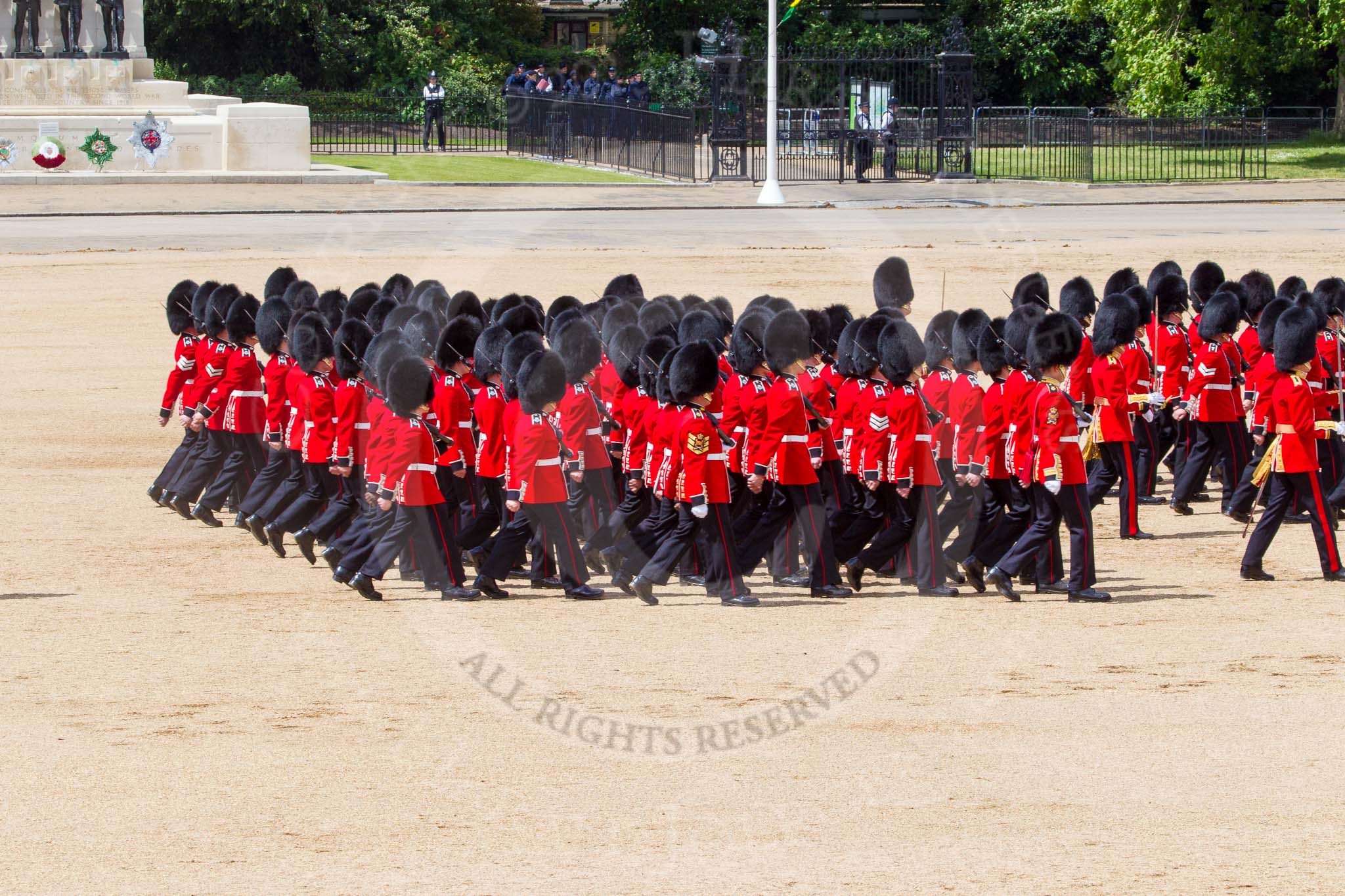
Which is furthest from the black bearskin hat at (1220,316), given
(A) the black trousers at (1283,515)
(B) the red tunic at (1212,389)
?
(A) the black trousers at (1283,515)

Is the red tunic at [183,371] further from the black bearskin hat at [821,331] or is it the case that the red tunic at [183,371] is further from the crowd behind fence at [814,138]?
the crowd behind fence at [814,138]

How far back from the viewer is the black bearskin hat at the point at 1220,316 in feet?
38.2

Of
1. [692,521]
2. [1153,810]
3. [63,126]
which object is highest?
[63,126]

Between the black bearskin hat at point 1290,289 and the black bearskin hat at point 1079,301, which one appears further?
Answer: the black bearskin hat at point 1290,289

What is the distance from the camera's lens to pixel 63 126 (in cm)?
3412

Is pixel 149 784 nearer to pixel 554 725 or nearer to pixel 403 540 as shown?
pixel 554 725

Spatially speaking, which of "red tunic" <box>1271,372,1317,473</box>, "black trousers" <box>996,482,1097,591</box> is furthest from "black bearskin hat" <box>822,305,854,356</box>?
"red tunic" <box>1271,372,1317,473</box>

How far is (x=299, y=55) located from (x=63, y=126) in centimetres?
1347

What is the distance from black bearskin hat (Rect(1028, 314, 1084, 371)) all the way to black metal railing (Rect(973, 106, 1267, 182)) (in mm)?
27359

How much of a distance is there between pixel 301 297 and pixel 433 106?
97.8 ft

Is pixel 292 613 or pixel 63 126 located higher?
pixel 63 126

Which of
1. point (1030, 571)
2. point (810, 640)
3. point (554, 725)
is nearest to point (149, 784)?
point (554, 725)

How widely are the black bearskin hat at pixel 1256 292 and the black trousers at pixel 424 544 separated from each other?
5.74 m

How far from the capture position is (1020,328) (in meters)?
10.2
